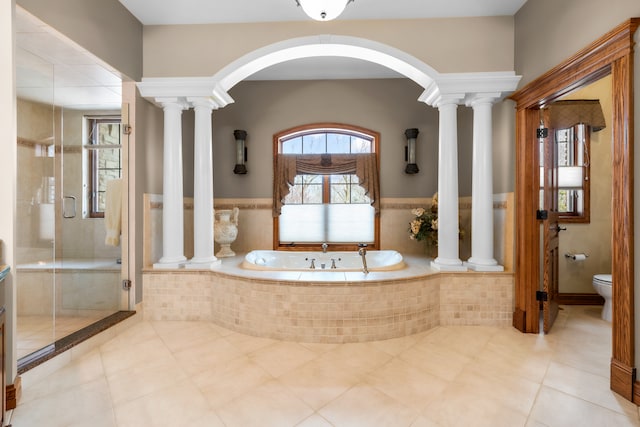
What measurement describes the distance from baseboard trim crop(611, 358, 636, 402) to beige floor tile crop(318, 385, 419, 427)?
3.88ft

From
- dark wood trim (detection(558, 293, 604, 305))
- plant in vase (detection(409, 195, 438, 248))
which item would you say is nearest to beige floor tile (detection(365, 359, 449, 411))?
plant in vase (detection(409, 195, 438, 248))

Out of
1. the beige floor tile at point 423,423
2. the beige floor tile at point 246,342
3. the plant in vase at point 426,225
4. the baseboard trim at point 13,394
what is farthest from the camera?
the plant in vase at point 426,225

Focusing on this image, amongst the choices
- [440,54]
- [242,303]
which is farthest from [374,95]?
[242,303]

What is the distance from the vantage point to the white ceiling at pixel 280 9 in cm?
242

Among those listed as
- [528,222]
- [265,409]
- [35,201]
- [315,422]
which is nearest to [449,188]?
[528,222]

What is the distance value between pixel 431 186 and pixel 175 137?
2.95 m

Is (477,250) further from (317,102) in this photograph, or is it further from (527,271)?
(317,102)

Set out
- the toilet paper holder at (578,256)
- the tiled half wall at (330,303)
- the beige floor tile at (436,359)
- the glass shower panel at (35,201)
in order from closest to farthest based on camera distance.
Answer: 1. the beige floor tile at (436,359)
2. the glass shower panel at (35,201)
3. the tiled half wall at (330,303)
4. the toilet paper holder at (578,256)

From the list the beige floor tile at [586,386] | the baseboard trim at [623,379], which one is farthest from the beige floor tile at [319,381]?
the baseboard trim at [623,379]

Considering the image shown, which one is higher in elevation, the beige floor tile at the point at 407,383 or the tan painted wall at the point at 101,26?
the tan painted wall at the point at 101,26

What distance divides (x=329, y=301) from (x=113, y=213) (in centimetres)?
215

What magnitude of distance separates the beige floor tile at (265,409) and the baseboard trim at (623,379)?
1.72 m

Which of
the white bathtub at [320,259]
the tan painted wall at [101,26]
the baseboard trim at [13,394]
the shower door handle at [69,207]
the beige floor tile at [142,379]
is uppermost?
the tan painted wall at [101,26]

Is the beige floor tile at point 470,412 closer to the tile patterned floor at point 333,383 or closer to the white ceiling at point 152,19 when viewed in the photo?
the tile patterned floor at point 333,383
